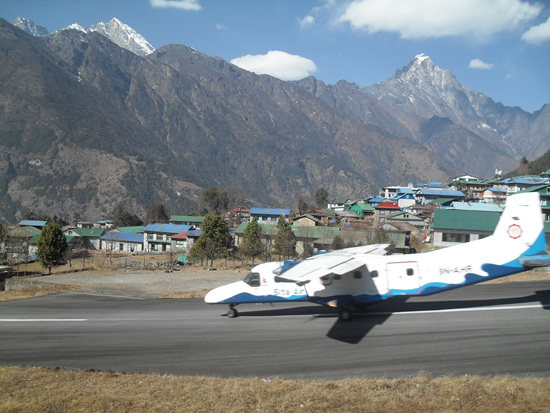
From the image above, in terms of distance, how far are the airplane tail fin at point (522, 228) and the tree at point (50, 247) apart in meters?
56.0

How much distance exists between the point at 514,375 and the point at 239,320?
1049cm

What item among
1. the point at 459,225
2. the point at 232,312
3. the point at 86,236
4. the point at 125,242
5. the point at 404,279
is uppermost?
the point at 86,236

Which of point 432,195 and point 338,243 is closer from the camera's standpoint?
point 338,243

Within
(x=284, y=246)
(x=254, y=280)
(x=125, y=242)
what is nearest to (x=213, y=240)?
(x=284, y=246)

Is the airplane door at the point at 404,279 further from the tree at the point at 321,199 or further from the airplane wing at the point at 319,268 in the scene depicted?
the tree at the point at 321,199

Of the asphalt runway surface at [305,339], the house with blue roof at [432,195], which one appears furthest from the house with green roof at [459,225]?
the house with blue roof at [432,195]

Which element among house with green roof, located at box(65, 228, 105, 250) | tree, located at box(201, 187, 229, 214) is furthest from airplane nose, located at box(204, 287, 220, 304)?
tree, located at box(201, 187, 229, 214)

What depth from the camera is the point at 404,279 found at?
51.6 feet

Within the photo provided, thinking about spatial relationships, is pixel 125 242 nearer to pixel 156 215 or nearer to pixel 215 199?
pixel 156 215

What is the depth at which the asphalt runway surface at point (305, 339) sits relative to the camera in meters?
11.9

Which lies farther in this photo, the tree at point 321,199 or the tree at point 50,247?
the tree at point 321,199

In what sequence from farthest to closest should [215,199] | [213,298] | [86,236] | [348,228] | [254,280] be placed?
[215,199] → [86,236] → [348,228] → [213,298] → [254,280]

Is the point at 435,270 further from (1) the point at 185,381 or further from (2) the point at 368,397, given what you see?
(1) the point at 185,381

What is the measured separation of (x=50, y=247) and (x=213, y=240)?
22.8m
